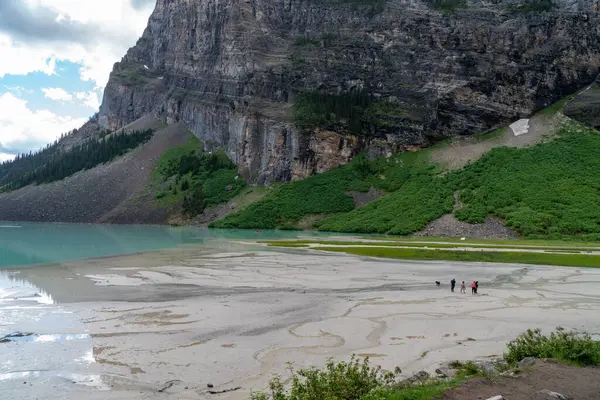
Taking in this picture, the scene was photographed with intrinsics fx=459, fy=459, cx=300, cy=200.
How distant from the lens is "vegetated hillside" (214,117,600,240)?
2680 inches

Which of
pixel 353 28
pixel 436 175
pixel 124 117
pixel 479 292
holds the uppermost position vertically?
pixel 353 28

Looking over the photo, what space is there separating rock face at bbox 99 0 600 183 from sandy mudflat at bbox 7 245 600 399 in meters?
82.3

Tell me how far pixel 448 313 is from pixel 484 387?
1179 centimetres

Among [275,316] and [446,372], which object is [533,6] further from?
[446,372]

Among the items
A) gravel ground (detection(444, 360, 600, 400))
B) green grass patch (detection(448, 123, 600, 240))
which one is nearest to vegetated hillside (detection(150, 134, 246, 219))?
green grass patch (detection(448, 123, 600, 240))

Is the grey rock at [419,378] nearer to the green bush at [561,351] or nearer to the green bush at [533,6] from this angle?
the green bush at [561,351]

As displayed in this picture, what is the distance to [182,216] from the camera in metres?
111

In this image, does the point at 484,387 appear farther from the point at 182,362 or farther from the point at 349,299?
the point at 349,299

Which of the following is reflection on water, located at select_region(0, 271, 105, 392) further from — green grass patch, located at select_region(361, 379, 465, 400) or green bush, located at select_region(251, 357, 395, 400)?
green grass patch, located at select_region(361, 379, 465, 400)

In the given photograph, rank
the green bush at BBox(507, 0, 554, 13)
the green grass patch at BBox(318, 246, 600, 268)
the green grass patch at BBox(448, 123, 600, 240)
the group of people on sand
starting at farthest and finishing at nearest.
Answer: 1. the green bush at BBox(507, 0, 554, 13)
2. the green grass patch at BBox(448, 123, 600, 240)
3. the green grass patch at BBox(318, 246, 600, 268)
4. the group of people on sand

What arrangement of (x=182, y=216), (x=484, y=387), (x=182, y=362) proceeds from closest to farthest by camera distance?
1. (x=484, y=387)
2. (x=182, y=362)
3. (x=182, y=216)

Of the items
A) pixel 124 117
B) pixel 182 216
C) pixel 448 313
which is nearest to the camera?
pixel 448 313

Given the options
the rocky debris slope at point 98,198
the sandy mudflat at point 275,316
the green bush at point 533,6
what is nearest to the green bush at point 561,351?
the sandy mudflat at point 275,316

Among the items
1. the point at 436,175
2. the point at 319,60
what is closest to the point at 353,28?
the point at 319,60
